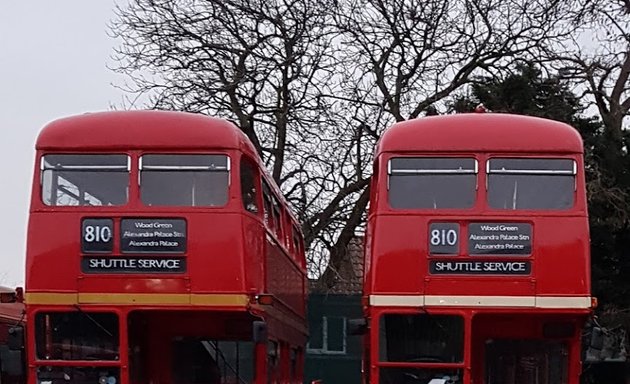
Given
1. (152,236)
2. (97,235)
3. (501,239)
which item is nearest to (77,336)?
(97,235)

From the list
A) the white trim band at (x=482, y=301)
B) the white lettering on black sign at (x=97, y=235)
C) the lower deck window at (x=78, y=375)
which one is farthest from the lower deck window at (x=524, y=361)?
the white lettering on black sign at (x=97, y=235)

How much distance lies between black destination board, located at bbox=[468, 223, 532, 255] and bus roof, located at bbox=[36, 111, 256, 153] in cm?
257

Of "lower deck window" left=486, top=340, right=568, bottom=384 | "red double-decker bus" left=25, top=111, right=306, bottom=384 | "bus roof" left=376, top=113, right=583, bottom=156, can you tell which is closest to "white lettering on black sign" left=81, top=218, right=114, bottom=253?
"red double-decker bus" left=25, top=111, right=306, bottom=384

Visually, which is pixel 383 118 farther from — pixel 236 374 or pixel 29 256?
pixel 29 256

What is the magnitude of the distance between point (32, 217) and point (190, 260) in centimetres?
162

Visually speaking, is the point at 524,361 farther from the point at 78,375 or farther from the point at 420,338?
the point at 78,375

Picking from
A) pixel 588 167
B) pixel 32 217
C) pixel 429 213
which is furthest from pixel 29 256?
pixel 588 167

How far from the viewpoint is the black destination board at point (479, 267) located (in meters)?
11.2

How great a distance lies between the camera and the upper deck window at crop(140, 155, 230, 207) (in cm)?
1126

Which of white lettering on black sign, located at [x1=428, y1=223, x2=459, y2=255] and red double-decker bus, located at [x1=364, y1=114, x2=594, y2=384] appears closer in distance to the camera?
red double-decker bus, located at [x1=364, y1=114, x2=594, y2=384]

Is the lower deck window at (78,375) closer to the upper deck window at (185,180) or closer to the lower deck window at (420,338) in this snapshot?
the upper deck window at (185,180)

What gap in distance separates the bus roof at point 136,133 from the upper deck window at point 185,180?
140 millimetres

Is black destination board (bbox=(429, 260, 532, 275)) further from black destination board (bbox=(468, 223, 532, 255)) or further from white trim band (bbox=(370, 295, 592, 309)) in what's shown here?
white trim band (bbox=(370, 295, 592, 309))

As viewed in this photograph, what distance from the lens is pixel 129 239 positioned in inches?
438
